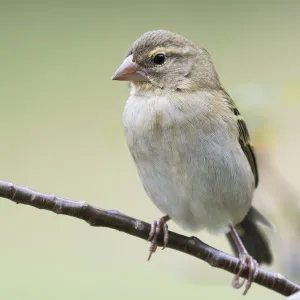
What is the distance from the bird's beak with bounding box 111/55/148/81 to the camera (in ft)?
6.31

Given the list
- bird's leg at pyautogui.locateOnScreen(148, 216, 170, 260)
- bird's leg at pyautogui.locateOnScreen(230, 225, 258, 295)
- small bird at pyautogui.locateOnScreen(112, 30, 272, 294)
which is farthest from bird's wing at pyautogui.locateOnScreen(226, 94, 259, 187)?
bird's leg at pyautogui.locateOnScreen(148, 216, 170, 260)

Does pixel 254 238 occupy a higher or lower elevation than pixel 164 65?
lower

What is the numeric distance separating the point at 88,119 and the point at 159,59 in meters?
1.98

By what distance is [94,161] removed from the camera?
3984 millimetres

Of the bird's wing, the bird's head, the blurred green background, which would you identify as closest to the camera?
the bird's head

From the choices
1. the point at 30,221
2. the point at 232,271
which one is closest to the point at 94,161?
the point at 30,221

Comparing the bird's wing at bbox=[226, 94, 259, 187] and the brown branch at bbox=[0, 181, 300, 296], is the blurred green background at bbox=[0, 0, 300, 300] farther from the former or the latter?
the brown branch at bbox=[0, 181, 300, 296]

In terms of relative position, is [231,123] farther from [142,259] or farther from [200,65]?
[142,259]

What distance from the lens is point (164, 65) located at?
6.51 ft

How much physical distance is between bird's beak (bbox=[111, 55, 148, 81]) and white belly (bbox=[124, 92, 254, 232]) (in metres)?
0.06

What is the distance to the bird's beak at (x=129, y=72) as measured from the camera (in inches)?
75.7

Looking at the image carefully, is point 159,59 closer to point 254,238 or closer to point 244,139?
point 244,139

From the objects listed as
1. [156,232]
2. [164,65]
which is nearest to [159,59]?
[164,65]

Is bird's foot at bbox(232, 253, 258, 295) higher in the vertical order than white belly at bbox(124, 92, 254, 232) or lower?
lower
